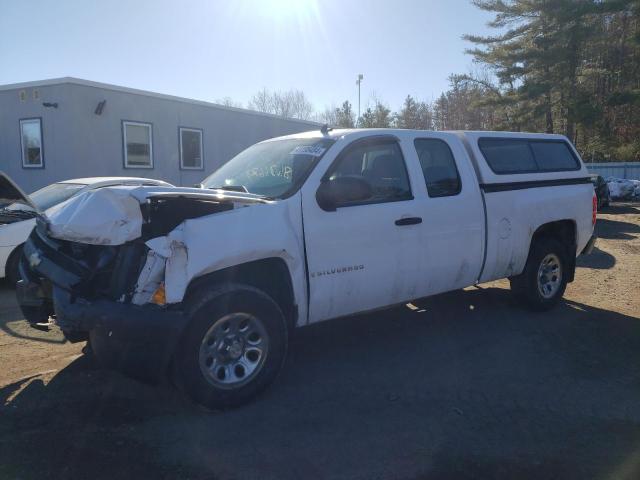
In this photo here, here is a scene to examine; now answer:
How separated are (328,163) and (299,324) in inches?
51.8

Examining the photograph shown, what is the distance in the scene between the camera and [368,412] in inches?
150

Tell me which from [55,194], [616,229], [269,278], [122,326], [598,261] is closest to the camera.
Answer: [122,326]

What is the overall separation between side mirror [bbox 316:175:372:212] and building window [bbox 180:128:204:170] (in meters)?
11.2

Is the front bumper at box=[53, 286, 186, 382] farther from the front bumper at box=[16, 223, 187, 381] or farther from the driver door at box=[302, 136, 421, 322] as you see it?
the driver door at box=[302, 136, 421, 322]

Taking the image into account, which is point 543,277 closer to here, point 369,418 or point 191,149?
→ point 369,418

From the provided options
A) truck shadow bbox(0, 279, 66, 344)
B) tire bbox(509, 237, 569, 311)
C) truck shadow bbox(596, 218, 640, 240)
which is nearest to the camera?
truck shadow bbox(0, 279, 66, 344)

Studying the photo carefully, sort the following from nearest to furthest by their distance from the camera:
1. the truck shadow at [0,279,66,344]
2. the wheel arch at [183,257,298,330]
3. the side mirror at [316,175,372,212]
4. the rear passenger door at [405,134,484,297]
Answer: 1. the wheel arch at [183,257,298,330]
2. the side mirror at [316,175,372,212]
3. the rear passenger door at [405,134,484,297]
4. the truck shadow at [0,279,66,344]

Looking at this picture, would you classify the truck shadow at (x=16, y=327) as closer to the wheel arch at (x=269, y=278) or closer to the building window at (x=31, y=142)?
the wheel arch at (x=269, y=278)

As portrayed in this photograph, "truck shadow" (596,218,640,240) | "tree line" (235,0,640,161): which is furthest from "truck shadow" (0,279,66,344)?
"tree line" (235,0,640,161)

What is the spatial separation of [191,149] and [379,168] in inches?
433

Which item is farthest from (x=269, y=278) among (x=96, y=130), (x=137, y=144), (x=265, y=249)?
(x=137, y=144)

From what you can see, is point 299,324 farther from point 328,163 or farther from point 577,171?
point 577,171

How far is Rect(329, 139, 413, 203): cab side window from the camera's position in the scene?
455 centimetres

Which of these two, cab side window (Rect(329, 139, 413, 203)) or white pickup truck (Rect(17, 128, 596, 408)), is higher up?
cab side window (Rect(329, 139, 413, 203))
